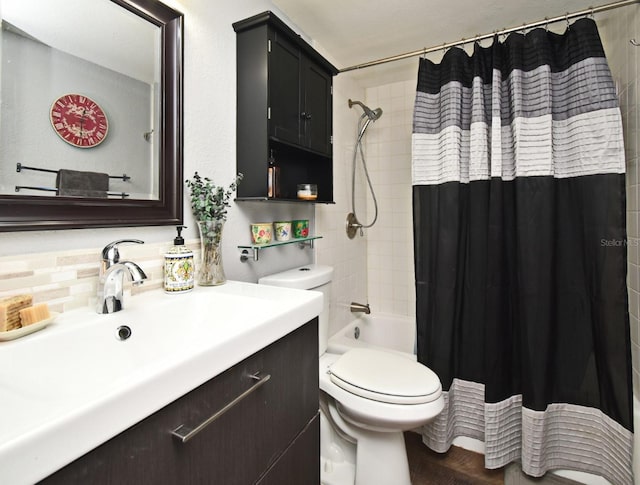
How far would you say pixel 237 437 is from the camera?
682 mm

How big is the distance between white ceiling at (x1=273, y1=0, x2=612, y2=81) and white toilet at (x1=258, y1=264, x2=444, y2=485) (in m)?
1.30

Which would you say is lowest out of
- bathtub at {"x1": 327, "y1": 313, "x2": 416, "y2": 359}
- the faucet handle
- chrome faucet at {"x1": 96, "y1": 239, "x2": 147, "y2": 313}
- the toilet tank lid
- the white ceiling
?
bathtub at {"x1": 327, "y1": 313, "x2": 416, "y2": 359}

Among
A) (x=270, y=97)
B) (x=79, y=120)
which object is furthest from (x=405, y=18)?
(x=79, y=120)

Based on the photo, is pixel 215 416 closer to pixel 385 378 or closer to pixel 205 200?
pixel 205 200

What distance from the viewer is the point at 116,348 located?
79 centimetres

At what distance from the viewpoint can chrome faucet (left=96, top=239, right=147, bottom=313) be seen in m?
0.83

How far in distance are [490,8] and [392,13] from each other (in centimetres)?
47

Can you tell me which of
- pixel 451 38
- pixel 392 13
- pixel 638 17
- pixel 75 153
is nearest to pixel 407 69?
pixel 451 38

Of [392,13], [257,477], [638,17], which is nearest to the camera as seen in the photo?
[257,477]

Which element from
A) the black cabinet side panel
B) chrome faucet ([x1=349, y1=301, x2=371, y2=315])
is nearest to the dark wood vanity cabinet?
the black cabinet side panel

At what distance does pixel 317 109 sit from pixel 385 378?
50.5 inches

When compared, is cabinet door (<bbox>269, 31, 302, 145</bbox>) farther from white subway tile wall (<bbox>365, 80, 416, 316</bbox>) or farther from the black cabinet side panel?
white subway tile wall (<bbox>365, 80, 416, 316</bbox>)

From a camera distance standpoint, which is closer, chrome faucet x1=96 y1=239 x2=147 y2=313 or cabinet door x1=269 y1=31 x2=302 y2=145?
chrome faucet x1=96 y1=239 x2=147 y2=313

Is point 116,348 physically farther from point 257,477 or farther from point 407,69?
point 407,69
